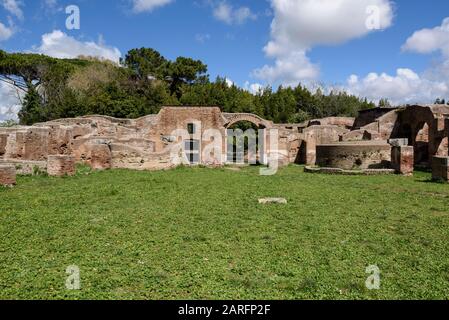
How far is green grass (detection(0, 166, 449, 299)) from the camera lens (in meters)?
3.81

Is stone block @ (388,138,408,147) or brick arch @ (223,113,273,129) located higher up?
brick arch @ (223,113,273,129)

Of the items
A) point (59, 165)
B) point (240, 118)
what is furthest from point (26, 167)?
point (240, 118)

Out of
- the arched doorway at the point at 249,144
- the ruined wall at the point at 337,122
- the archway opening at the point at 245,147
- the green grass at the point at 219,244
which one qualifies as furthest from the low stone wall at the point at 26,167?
the ruined wall at the point at 337,122

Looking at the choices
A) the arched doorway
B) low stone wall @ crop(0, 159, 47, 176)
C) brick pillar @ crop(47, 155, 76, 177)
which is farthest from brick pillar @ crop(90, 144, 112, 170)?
the arched doorway

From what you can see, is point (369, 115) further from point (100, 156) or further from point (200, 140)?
point (100, 156)

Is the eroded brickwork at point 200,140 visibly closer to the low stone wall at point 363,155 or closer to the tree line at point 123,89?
the low stone wall at point 363,155

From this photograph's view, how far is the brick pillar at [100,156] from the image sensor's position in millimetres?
14438

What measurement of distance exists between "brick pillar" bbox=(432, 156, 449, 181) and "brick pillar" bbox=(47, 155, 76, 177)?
1320cm

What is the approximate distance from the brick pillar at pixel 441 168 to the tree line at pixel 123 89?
26686mm

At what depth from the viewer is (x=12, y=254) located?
4652mm

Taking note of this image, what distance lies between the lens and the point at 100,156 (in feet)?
47.6

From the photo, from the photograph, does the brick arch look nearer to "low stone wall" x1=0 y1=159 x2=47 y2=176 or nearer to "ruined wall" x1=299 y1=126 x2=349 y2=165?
"ruined wall" x1=299 y1=126 x2=349 y2=165
